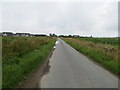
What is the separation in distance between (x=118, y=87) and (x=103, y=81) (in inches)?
32.3

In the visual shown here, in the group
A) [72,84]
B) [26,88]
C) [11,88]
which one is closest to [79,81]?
[72,84]

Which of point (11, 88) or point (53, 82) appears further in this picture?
point (53, 82)

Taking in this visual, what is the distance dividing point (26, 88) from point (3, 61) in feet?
14.0

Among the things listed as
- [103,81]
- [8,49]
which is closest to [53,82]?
[103,81]

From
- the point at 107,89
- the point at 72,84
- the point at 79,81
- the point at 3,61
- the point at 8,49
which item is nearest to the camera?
the point at 107,89

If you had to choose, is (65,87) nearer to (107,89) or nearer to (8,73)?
(107,89)

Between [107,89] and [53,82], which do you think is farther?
[53,82]

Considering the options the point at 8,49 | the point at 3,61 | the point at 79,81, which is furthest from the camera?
the point at 8,49

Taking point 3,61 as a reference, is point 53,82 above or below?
below

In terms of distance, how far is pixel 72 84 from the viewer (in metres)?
6.06

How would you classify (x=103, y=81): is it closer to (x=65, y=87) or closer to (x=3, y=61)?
(x=65, y=87)

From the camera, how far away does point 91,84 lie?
6.09 meters

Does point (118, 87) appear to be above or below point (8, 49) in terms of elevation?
below

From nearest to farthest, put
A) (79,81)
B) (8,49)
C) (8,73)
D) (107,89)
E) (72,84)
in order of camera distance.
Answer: (107,89)
(72,84)
(79,81)
(8,73)
(8,49)
